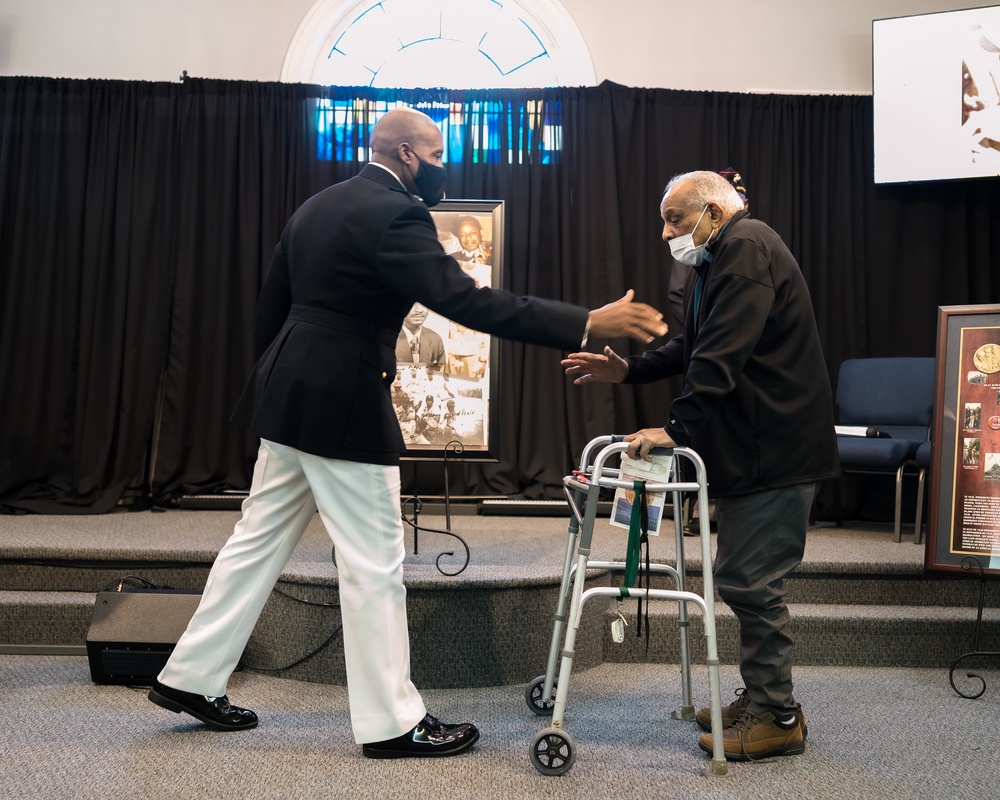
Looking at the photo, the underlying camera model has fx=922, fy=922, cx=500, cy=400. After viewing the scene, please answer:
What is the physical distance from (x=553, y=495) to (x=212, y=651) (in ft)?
10.5

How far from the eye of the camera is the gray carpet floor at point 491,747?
2.19 m

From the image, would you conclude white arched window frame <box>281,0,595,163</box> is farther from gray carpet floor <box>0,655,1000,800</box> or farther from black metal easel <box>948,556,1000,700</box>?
gray carpet floor <box>0,655,1000,800</box>

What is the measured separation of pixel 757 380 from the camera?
96.9 inches

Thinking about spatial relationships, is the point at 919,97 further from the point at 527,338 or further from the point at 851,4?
the point at 527,338

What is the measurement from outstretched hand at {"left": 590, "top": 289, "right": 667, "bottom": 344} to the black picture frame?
7.82 feet

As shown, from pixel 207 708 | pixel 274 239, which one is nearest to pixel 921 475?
pixel 207 708

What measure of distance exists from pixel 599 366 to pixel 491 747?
1.11 m

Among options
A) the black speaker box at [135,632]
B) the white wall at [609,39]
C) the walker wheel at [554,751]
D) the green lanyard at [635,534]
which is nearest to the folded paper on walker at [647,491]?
the green lanyard at [635,534]

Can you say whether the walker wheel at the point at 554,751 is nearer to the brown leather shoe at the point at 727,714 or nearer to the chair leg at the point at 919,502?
the brown leather shoe at the point at 727,714

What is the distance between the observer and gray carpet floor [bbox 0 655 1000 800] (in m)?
2.19

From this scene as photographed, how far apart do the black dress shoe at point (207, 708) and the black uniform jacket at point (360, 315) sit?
2.44 feet

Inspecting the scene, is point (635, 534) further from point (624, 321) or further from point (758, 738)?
point (758, 738)

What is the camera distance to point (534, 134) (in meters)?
5.62

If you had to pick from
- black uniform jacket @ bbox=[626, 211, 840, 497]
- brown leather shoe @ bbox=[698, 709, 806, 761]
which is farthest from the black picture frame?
brown leather shoe @ bbox=[698, 709, 806, 761]
